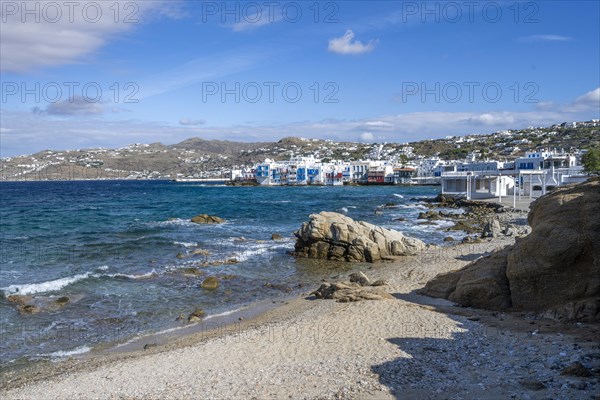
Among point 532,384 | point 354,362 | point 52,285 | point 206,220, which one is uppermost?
point 532,384

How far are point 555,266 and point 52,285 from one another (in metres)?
17.9

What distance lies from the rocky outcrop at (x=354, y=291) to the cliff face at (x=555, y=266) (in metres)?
2.78

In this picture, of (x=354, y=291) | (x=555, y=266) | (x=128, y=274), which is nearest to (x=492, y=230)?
(x=354, y=291)

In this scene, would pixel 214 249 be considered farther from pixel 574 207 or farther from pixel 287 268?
pixel 574 207

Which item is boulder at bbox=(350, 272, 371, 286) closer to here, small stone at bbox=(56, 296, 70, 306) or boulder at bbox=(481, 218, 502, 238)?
small stone at bbox=(56, 296, 70, 306)

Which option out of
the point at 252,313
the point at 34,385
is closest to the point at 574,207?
the point at 252,313

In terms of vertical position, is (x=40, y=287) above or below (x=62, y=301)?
above

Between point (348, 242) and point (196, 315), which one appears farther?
point (348, 242)

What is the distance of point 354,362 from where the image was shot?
32.7ft

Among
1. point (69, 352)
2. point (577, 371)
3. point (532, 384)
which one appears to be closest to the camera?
point (532, 384)

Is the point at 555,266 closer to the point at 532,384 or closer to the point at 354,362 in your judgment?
the point at 532,384

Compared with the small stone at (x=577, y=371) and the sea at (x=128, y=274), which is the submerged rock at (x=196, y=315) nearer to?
the sea at (x=128, y=274)

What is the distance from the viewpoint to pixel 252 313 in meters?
16.7

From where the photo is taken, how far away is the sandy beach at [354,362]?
852cm
